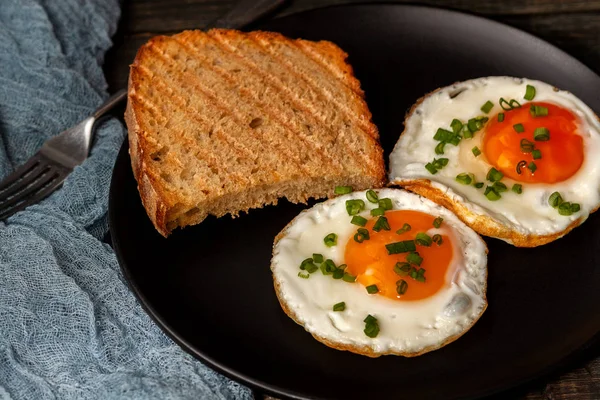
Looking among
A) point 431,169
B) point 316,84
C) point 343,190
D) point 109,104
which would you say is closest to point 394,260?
point 343,190

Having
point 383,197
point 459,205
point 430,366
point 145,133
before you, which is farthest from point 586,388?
point 145,133

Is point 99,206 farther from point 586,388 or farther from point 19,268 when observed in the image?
point 586,388

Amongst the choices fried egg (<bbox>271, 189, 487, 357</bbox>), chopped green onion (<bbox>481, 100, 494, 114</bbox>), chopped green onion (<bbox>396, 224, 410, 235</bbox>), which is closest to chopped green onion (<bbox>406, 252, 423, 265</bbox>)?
fried egg (<bbox>271, 189, 487, 357</bbox>)

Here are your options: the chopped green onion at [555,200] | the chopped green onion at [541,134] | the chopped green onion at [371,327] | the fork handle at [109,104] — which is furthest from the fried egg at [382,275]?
the fork handle at [109,104]

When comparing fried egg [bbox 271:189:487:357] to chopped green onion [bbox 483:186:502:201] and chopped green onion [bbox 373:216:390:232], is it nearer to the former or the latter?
chopped green onion [bbox 373:216:390:232]

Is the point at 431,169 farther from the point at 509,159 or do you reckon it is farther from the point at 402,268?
the point at 402,268

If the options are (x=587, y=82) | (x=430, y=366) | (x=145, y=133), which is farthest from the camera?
(x=587, y=82)
